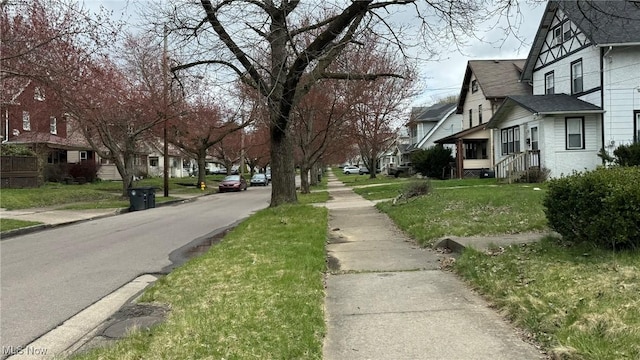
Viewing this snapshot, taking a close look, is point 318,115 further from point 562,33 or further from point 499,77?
point 499,77

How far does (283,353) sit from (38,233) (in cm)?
1361

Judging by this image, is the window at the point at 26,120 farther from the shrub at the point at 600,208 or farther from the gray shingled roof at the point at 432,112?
the gray shingled roof at the point at 432,112

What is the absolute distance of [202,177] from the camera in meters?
42.8

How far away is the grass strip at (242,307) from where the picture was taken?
4215mm

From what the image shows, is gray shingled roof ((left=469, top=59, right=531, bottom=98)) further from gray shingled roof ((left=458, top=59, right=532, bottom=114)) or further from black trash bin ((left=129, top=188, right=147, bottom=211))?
black trash bin ((left=129, top=188, right=147, bottom=211))

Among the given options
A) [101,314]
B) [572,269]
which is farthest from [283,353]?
[572,269]

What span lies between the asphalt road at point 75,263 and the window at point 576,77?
1886 cm

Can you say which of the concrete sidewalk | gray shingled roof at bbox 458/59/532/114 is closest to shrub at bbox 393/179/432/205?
the concrete sidewalk

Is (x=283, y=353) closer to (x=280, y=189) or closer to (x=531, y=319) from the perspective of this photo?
(x=531, y=319)

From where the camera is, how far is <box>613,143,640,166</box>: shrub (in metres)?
20.4

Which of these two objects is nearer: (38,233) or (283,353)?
(283,353)

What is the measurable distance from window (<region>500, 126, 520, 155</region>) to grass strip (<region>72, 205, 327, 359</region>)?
21.9 m

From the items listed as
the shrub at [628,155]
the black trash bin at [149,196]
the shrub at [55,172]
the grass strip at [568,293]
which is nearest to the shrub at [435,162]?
the shrub at [628,155]

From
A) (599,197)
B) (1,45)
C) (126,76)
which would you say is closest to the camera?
(599,197)
